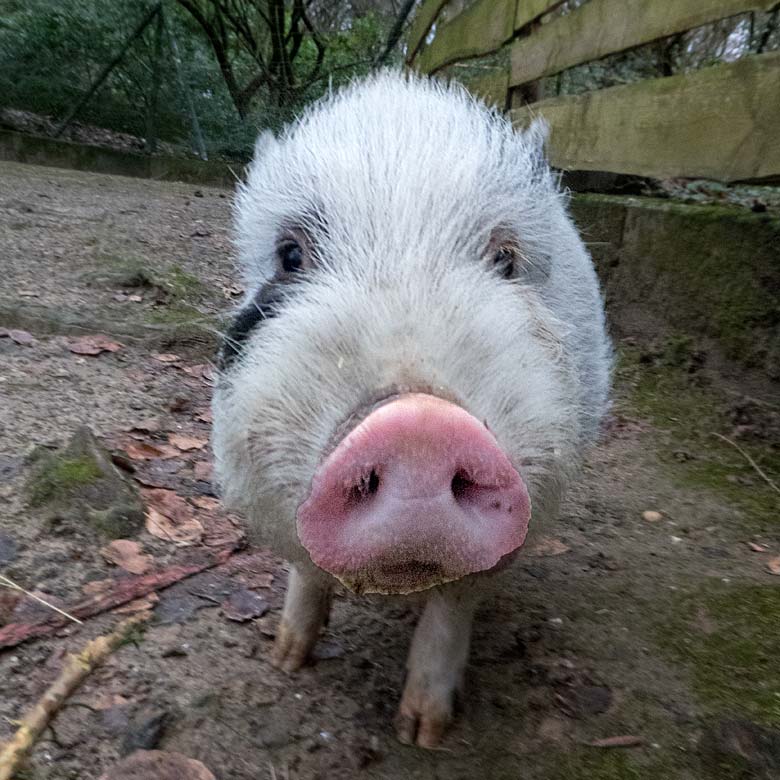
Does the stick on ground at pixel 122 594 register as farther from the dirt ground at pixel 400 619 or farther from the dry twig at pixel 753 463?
the dry twig at pixel 753 463

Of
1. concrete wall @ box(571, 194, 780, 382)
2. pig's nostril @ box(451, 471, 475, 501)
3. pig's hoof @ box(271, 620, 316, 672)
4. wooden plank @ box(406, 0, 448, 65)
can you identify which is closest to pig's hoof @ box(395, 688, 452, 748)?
pig's hoof @ box(271, 620, 316, 672)

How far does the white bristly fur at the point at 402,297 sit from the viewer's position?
1315mm

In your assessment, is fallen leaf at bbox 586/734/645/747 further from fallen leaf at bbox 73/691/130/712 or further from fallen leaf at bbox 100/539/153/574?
fallen leaf at bbox 100/539/153/574

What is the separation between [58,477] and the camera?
2291 mm

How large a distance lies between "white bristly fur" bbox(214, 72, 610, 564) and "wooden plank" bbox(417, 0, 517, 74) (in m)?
3.69

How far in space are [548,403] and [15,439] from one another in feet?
6.36

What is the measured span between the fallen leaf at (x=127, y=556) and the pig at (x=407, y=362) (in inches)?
18.6

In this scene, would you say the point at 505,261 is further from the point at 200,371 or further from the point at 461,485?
the point at 200,371

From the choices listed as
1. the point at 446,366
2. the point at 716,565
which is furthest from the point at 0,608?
the point at 716,565

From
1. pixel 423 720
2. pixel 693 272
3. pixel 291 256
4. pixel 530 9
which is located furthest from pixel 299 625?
pixel 530 9

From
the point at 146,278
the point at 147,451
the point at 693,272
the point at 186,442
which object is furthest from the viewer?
the point at 146,278

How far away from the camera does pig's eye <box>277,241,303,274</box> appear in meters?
1.79

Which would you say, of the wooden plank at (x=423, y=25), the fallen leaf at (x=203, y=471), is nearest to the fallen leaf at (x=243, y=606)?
the fallen leaf at (x=203, y=471)

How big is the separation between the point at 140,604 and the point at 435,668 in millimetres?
790
